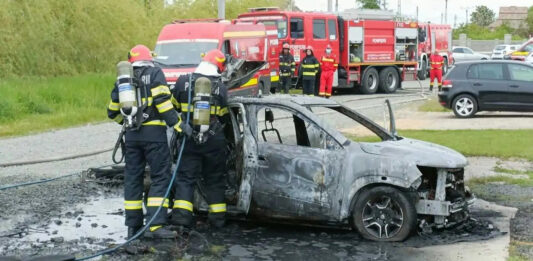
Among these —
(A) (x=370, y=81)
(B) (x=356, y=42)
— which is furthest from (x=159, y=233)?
(A) (x=370, y=81)

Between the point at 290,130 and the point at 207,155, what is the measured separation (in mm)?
1012

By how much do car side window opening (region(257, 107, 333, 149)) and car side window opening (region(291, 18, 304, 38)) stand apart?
18165mm

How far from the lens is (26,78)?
2523 centimetres

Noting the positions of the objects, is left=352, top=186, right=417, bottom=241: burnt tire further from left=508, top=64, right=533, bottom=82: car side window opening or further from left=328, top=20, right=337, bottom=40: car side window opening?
left=328, top=20, right=337, bottom=40: car side window opening

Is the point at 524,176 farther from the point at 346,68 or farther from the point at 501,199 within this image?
the point at 346,68

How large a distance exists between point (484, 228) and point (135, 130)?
145 inches

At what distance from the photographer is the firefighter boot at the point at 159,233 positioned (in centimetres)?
745

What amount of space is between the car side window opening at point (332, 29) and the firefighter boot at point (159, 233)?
20.4 metres

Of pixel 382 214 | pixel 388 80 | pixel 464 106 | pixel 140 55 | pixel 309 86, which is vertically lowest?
pixel 388 80

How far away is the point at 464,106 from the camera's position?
1947 cm

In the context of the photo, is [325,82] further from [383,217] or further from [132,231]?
[132,231]

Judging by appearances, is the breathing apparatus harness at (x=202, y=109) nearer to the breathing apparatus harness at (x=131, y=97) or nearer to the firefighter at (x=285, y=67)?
the breathing apparatus harness at (x=131, y=97)

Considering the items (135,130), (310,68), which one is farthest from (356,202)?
(310,68)

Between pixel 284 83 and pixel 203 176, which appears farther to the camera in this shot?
pixel 284 83
